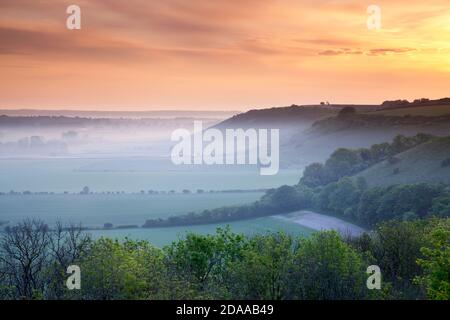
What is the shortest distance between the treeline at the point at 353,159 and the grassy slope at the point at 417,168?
2834 mm

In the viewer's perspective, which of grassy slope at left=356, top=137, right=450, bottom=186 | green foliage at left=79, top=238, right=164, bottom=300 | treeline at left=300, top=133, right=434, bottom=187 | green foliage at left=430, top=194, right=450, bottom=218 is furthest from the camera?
treeline at left=300, top=133, right=434, bottom=187

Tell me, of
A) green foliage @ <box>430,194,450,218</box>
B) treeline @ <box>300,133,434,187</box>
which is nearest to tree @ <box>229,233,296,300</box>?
green foliage @ <box>430,194,450,218</box>

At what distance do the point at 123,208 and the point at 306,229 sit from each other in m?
36.1

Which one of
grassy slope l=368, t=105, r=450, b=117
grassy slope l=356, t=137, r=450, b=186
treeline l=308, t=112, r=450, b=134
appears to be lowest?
grassy slope l=356, t=137, r=450, b=186

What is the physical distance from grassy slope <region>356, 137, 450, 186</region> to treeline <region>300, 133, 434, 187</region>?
2834mm

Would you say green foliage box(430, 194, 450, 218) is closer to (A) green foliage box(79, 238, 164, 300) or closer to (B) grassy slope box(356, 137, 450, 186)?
(B) grassy slope box(356, 137, 450, 186)

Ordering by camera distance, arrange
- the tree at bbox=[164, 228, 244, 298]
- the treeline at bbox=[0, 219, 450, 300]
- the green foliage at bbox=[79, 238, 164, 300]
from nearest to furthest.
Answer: the green foliage at bbox=[79, 238, 164, 300]
the treeline at bbox=[0, 219, 450, 300]
the tree at bbox=[164, 228, 244, 298]

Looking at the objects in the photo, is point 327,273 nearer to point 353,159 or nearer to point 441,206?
point 441,206

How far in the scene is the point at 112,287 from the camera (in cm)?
2930

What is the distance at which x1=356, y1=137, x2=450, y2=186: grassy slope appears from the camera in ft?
324

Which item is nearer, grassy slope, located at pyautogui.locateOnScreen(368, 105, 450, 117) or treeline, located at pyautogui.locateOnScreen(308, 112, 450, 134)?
grassy slope, located at pyautogui.locateOnScreen(368, 105, 450, 117)

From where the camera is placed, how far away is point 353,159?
375 ft
